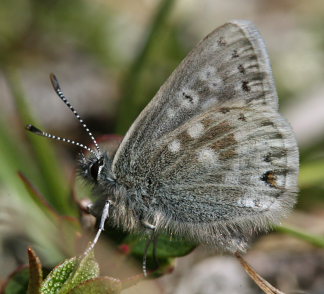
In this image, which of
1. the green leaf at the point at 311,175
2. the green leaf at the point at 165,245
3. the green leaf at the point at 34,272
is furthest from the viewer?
the green leaf at the point at 311,175

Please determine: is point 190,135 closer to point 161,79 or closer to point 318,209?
point 318,209

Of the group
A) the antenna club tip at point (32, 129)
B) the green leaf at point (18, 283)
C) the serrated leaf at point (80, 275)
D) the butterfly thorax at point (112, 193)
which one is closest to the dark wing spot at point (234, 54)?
the butterfly thorax at point (112, 193)

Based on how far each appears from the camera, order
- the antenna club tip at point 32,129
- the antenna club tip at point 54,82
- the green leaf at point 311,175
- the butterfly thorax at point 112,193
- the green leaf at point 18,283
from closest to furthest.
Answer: the green leaf at point 18,283 → the butterfly thorax at point 112,193 → the antenna club tip at point 32,129 → the antenna club tip at point 54,82 → the green leaf at point 311,175

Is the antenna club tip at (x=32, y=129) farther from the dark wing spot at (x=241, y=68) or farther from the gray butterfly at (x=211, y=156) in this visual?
the dark wing spot at (x=241, y=68)

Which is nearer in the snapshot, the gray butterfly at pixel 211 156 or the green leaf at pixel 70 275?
the green leaf at pixel 70 275

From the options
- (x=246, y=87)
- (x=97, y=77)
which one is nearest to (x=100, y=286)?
(x=246, y=87)

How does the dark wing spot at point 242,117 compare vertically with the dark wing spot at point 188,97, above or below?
below
